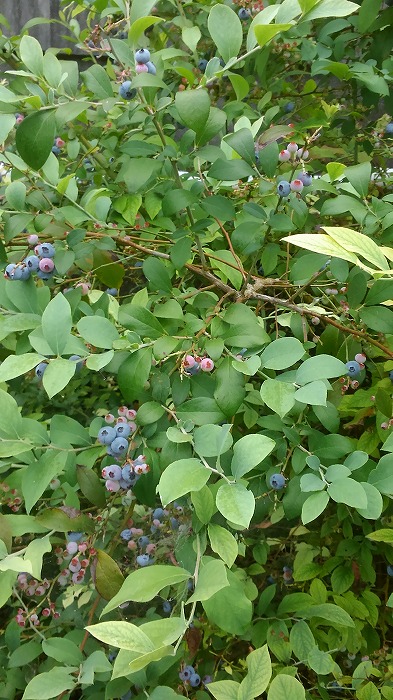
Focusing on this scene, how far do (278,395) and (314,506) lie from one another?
12cm

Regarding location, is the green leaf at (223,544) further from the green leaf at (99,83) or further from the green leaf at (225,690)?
the green leaf at (99,83)

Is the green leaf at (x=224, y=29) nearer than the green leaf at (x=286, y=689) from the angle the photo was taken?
No

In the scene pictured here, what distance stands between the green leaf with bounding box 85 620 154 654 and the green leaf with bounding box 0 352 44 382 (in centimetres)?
28

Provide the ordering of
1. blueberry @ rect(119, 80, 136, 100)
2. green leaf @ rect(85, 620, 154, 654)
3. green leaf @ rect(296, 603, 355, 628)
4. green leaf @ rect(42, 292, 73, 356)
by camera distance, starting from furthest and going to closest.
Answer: green leaf @ rect(296, 603, 355, 628) → blueberry @ rect(119, 80, 136, 100) → green leaf @ rect(42, 292, 73, 356) → green leaf @ rect(85, 620, 154, 654)

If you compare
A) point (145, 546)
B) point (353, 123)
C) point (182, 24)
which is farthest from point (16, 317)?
point (353, 123)

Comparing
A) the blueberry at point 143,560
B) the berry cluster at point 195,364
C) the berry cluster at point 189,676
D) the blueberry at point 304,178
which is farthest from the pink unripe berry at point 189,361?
the berry cluster at point 189,676

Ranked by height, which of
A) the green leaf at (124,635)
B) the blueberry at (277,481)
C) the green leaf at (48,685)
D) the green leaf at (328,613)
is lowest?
the green leaf at (328,613)

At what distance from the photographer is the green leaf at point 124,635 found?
496 millimetres

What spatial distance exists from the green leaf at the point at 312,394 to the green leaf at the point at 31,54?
50 centimetres

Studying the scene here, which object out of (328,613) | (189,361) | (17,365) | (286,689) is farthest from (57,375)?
(328,613)

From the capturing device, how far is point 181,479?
0.59 meters

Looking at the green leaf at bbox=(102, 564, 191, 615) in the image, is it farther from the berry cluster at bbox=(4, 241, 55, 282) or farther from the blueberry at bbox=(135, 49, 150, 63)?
the blueberry at bbox=(135, 49, 150, 63)

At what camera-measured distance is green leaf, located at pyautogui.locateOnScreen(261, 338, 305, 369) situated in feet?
Answer: 2.33

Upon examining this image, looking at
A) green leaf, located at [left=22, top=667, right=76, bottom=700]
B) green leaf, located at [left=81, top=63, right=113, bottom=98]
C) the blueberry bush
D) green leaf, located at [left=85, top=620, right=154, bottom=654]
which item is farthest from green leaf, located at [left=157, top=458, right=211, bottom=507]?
green leaf, located at [left=81, top=63, right=113, bottom=98]
